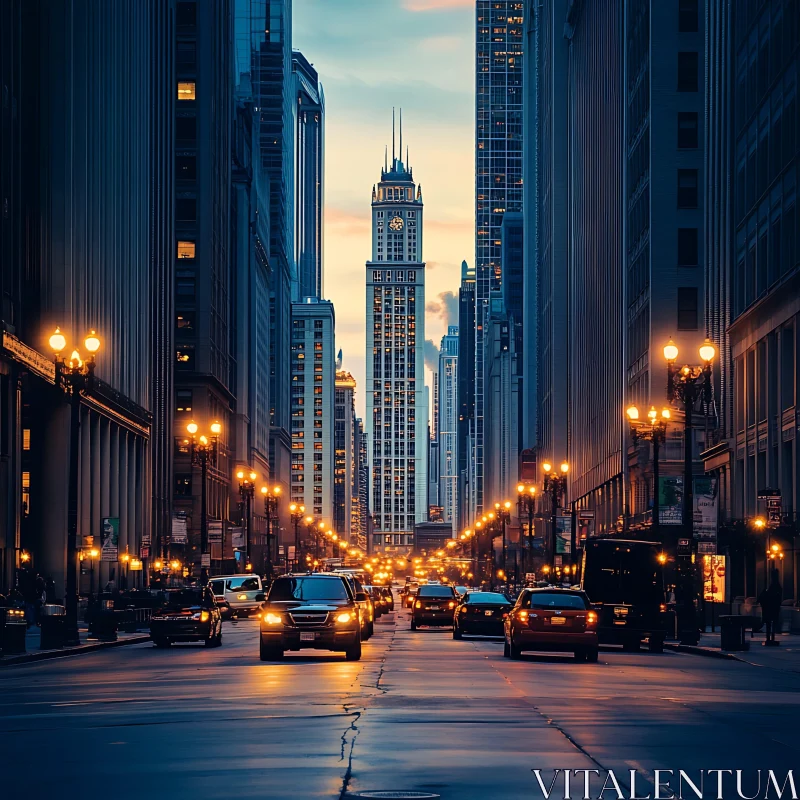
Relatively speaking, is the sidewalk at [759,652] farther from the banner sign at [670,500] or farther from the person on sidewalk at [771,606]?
the banner sign at [670,500]

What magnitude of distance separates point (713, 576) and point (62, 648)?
965 inches

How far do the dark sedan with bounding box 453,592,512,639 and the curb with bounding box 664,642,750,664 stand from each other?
19.4 feet

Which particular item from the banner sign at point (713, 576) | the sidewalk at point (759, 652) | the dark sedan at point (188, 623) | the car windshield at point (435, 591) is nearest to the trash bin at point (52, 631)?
the dark sedan at point (188, 623)

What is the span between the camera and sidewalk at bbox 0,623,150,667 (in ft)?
116

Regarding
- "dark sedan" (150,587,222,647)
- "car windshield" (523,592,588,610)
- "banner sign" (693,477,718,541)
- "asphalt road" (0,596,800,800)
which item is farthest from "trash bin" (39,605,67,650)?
"banner sign" (693,477,718,541)

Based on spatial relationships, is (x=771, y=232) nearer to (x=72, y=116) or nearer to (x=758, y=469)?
(x=758, y=469)

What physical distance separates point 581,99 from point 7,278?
289 feet

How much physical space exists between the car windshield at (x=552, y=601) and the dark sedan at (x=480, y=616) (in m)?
13.1

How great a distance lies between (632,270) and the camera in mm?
100562

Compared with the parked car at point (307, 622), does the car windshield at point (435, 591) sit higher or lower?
lower

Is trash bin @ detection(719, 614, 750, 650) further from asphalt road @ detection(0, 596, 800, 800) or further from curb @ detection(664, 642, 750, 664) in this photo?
asphalt road @ detection(0, 596, 800, 800)

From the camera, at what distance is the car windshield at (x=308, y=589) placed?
3422 cm

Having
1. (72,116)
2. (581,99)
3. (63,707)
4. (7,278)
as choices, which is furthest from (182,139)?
(63,707)

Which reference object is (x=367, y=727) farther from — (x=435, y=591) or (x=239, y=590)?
(x=239, y=590)
